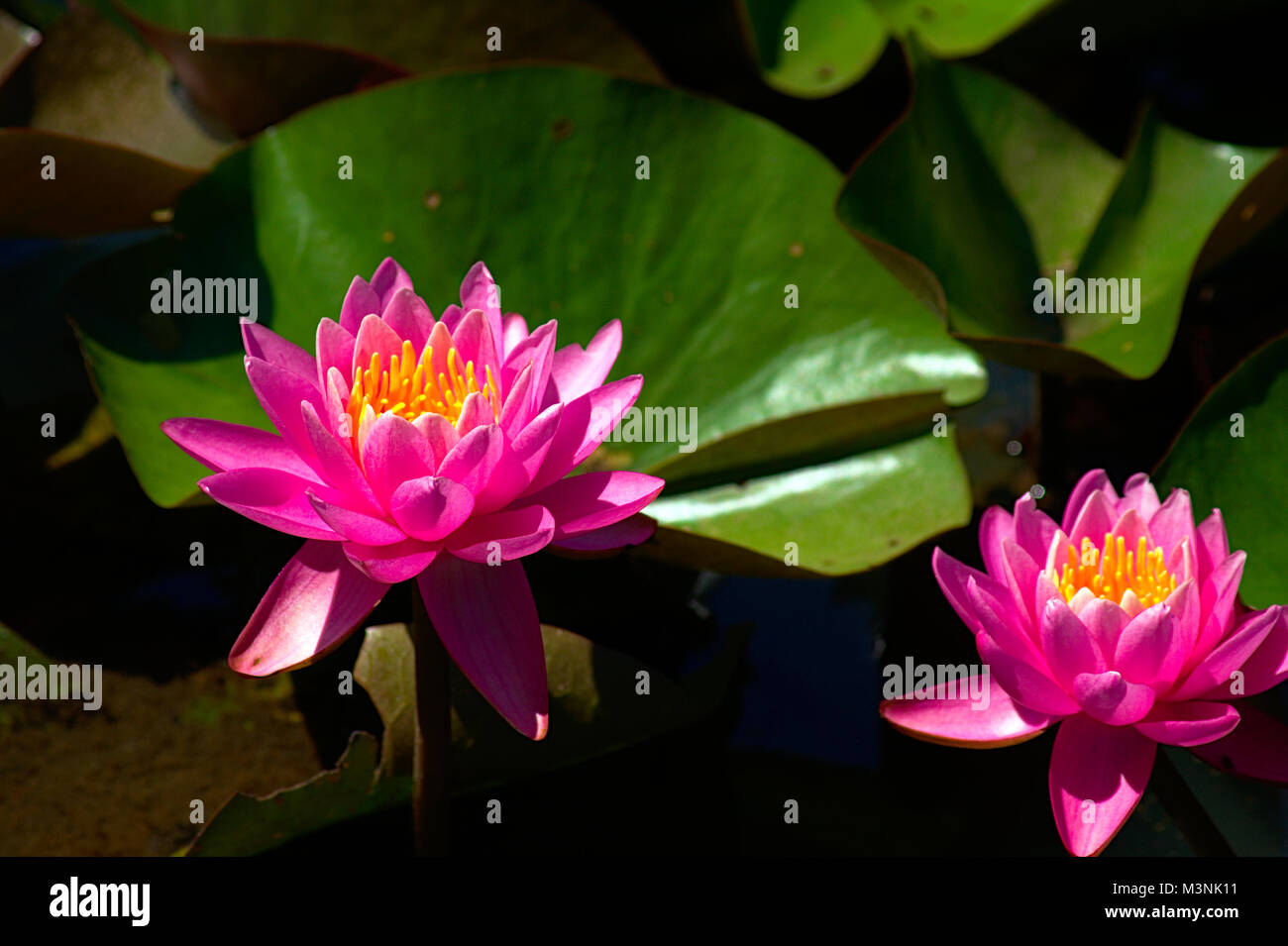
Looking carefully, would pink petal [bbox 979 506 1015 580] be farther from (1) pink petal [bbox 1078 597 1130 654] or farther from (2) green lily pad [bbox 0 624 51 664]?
(2) green lily pad [bbox 0 624 51 664]

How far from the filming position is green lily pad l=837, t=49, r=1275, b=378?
5.52 ft

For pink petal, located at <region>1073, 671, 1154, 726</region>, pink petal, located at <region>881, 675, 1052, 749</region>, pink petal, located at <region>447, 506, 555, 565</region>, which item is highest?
pink petal, located at <region>447, 506, 555, 565</region>

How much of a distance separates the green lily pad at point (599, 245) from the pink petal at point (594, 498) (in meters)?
0.50

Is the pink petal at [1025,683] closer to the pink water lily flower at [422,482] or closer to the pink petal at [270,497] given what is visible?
the pink water lily flower at [422,482]

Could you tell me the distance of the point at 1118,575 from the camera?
117 cm

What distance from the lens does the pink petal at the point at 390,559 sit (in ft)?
3.25

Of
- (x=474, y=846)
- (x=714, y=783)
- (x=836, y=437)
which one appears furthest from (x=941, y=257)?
(x=474, y=846)

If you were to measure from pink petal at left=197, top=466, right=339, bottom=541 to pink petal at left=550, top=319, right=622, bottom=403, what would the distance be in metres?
0.32

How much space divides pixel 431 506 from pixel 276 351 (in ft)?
1.09

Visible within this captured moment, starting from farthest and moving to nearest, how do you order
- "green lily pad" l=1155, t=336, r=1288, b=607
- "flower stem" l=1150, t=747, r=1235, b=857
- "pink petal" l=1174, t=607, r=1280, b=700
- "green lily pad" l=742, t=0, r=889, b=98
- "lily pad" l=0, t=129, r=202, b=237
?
"green lily pad" l=742, t=0, r=889, b=98, "lily pad" l=0, t=129, r=202, b=237, "green lily pad" l=1155, t=336, r=1288, b=607, "flower stem" l=1150, t=747, r=1235, b=857, "pink petal" l=1174, t=607, r=1280, b=700

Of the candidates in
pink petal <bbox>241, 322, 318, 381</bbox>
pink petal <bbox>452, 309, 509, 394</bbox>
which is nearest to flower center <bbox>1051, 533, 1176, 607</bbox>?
pink petal <bbox>452, 309, 509, 394</bbox>

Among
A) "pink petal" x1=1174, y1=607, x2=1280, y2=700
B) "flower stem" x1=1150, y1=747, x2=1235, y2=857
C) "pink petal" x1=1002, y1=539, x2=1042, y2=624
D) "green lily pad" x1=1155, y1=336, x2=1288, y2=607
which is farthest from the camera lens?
"green lily pad" x1=1155, y1=336, x2=1288, y2=607

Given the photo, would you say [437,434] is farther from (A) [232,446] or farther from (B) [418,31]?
(B) [418,31]

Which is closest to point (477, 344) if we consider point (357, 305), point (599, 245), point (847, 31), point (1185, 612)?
point (357, 305)
